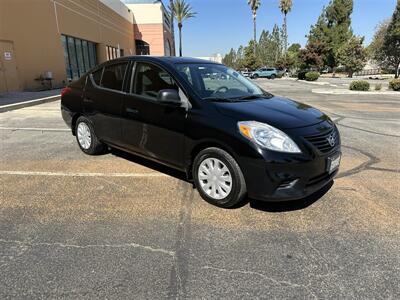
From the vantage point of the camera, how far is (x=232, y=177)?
12.1ft

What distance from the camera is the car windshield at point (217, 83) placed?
Result: 4.30m

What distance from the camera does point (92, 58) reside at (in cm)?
2789

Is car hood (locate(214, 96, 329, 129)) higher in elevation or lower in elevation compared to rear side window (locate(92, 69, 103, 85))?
lower

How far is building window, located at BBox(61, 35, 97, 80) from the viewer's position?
2241 centimetres

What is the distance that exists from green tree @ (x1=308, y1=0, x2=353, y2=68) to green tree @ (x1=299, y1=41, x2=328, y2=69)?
9.72 m

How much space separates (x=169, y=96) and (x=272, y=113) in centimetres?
120

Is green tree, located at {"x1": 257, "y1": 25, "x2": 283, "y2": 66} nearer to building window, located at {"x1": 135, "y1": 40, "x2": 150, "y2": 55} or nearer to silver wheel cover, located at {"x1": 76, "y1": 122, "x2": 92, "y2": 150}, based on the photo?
building window, located at {"x1": 135, "y1": 40, "x2": 150, "y2": 55}

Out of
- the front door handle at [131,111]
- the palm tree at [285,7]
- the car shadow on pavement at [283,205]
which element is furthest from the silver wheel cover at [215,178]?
the palm tree at [285,7]

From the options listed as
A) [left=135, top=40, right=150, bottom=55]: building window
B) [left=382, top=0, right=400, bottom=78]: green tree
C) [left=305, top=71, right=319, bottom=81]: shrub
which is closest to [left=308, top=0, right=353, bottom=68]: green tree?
[left=382, top=0, right=400, bottom=78]: green tree

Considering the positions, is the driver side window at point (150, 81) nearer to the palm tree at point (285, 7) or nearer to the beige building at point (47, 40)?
the beige building at point (47, 40)

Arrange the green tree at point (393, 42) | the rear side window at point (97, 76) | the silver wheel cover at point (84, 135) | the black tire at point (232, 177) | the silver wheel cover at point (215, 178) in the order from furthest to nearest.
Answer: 1. the green tree at point (393, 42)
2. the silver wheel cover at point (84, 135)
3. the rear side window at point (97, 76)
4. the silver wheel cover at point (215, 178)
5. the black tire at point (232, 177)

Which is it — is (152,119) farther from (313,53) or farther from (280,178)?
(313,53)

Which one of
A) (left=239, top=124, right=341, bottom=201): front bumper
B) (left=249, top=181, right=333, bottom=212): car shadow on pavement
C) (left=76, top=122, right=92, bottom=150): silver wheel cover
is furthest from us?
(left=76, top=122, right=92, bottom=150): silver wheel cover

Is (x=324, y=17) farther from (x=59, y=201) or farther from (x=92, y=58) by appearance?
(x=59, y=201)
